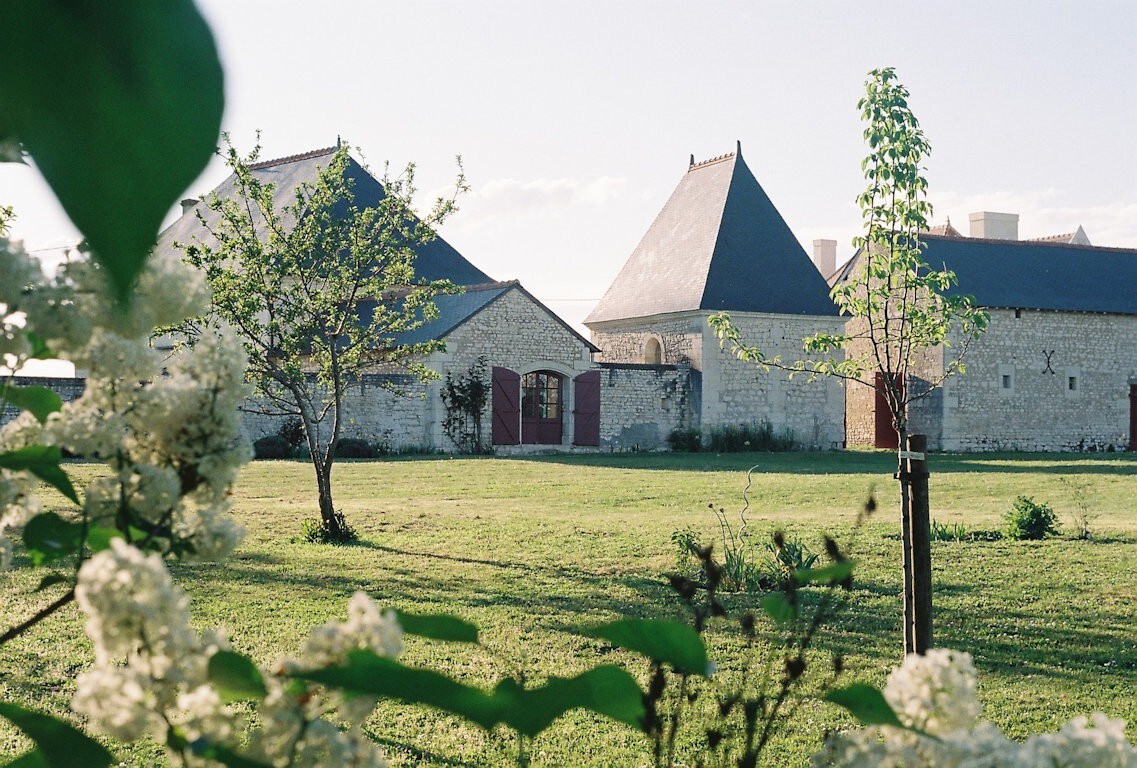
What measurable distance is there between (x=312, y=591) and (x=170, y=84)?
8367 millimetres

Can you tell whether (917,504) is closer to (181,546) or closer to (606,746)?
(606,746)

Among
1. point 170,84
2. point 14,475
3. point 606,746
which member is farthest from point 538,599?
point 170,84

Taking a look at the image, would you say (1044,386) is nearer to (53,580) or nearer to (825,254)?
(825,254)

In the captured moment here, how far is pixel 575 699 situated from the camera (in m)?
0.79

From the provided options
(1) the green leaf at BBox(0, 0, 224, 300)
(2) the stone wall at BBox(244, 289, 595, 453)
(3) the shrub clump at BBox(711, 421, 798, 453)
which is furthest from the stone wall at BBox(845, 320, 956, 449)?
(1) the green leaf at BBox(0, 0, 224, 300)

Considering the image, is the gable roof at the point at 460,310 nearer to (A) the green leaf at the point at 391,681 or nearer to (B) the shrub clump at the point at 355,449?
(B) the shrub clump at the point at 355,449

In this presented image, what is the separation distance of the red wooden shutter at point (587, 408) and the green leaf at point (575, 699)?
24.9 metres

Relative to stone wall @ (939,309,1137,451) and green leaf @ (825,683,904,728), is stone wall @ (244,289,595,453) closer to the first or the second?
stone wall @ (939,309,1137,451)

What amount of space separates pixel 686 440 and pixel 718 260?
4644 millimetres

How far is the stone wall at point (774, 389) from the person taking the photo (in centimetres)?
2667

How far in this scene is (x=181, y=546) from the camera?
825 mm

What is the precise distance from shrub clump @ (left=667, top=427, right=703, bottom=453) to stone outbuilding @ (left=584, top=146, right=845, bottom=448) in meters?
0.27

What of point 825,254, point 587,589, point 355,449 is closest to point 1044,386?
point 825,254

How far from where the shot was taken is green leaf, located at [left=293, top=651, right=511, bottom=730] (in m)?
0.63
